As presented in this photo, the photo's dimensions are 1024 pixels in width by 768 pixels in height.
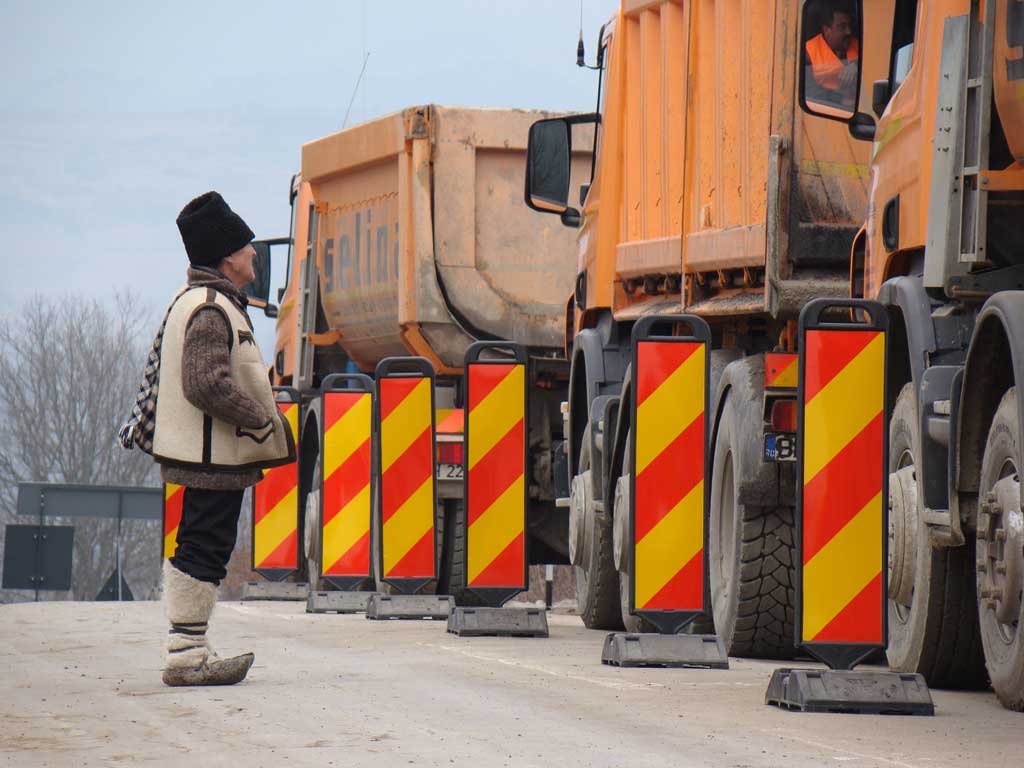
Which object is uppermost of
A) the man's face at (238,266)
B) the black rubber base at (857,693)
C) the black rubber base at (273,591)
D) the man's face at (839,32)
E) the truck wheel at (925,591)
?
the man's face at (839,32)

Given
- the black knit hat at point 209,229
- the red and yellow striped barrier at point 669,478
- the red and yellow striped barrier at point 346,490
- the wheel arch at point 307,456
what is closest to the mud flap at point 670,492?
the red and yellow striped barrier at point 669,478

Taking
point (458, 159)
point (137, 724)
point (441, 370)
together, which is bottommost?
point (137, 724)

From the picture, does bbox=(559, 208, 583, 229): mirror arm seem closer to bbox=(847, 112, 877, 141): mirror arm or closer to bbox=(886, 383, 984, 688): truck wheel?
bbox=(847, 112, 877, 141): mirror arm

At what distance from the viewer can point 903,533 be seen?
27.6 feet

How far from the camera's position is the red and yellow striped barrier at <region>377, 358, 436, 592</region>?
13.0 m

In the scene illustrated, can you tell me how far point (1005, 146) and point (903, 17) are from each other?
162cm

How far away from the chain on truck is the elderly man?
1924mm

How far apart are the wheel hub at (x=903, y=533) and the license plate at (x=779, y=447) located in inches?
54.4

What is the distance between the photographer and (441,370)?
55.8 ft

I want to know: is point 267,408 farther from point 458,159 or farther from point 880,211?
point 458,159

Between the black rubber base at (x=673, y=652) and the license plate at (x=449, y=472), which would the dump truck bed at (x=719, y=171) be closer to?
the black rubber base at (x=673, y=652)

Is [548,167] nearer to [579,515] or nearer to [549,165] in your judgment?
[549,165]

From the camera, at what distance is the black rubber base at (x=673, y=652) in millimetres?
9234

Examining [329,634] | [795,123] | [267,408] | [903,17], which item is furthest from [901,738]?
[329,634]
